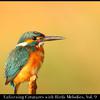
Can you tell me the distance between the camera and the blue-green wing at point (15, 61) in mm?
2713

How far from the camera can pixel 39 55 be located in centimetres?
271

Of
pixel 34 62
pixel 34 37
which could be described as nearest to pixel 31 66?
pixel 34 62

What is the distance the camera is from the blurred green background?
107 inches

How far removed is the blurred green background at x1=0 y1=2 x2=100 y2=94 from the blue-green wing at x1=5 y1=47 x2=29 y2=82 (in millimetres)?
38

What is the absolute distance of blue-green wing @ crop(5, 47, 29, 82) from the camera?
271 centimetres

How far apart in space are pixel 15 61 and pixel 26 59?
0.29 ft

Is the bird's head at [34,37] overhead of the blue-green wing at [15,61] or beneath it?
overhead

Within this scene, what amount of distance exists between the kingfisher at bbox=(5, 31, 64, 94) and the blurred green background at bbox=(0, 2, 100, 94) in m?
0.03

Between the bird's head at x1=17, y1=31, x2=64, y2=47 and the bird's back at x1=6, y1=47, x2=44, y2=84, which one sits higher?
the bird's head at x1=17, y1=31, x2=64, y2=47

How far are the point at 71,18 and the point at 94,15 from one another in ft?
0.59

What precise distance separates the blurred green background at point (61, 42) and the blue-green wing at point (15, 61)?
4 centimetres

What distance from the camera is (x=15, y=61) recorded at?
2.72m

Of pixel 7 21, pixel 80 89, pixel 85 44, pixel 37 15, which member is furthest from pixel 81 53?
pixel 7 21

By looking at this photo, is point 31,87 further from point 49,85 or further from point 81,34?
point 81,34
